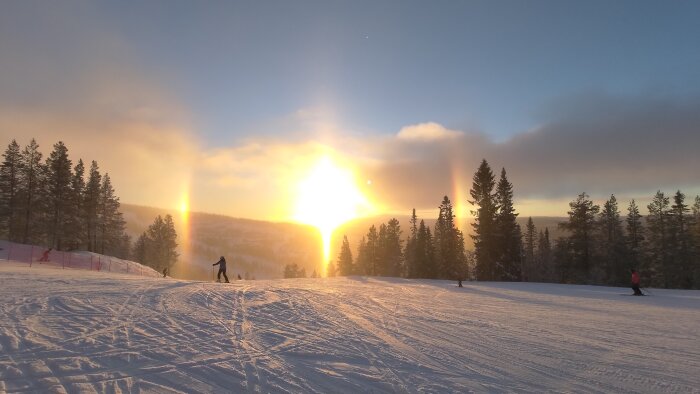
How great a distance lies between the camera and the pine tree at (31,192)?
2111 inches

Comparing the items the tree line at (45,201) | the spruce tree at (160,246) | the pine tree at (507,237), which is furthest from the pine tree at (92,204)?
the pine tree at (507,237)

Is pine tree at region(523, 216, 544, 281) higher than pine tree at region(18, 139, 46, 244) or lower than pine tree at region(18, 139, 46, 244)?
lower

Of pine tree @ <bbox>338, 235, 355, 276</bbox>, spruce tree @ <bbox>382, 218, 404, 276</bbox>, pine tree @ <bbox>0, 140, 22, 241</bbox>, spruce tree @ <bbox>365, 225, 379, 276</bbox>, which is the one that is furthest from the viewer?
pine tree @ <bbox>338, 235, 355, 276</bbox>

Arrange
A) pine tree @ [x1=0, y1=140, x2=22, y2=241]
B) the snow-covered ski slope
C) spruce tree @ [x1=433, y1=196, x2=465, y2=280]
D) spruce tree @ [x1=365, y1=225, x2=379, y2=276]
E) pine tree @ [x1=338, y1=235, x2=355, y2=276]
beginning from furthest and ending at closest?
pine tree @ [x1=338, y1=235, x2=355, y2=276]
spruce tree @ [x1=365, y1=225, x2=379, y2=276]
spruce tree @ [x1=433, y1=196, x2=465, y2=280]
pine tree @ [x1=0, y1=140, x2=22, y2=241]
the snow-covered ski slope

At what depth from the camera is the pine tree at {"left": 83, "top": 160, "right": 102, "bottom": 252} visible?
61469 mm

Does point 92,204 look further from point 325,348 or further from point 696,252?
point 696,252

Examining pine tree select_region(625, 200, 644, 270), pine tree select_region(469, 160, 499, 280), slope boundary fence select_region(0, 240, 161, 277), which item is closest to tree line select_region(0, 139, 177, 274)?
slope boundary fence select_region(0, 240, 161, 277)

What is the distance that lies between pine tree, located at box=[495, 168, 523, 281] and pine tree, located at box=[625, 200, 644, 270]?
1501 centimetres

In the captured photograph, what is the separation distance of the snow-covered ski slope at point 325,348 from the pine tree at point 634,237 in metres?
42.5

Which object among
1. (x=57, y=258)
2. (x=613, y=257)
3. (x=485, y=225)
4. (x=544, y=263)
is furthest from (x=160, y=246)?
(x=613, y=257)

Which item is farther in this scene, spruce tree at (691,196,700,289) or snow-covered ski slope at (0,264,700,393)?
spruce tree at (691,196,700,289)

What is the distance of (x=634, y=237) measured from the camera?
50.7m

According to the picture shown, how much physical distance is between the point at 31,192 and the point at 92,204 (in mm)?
9171

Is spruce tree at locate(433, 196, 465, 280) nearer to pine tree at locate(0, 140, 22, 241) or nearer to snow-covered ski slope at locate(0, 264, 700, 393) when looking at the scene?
snow-covered ski slope at locate(0, 264, 700, 393)
